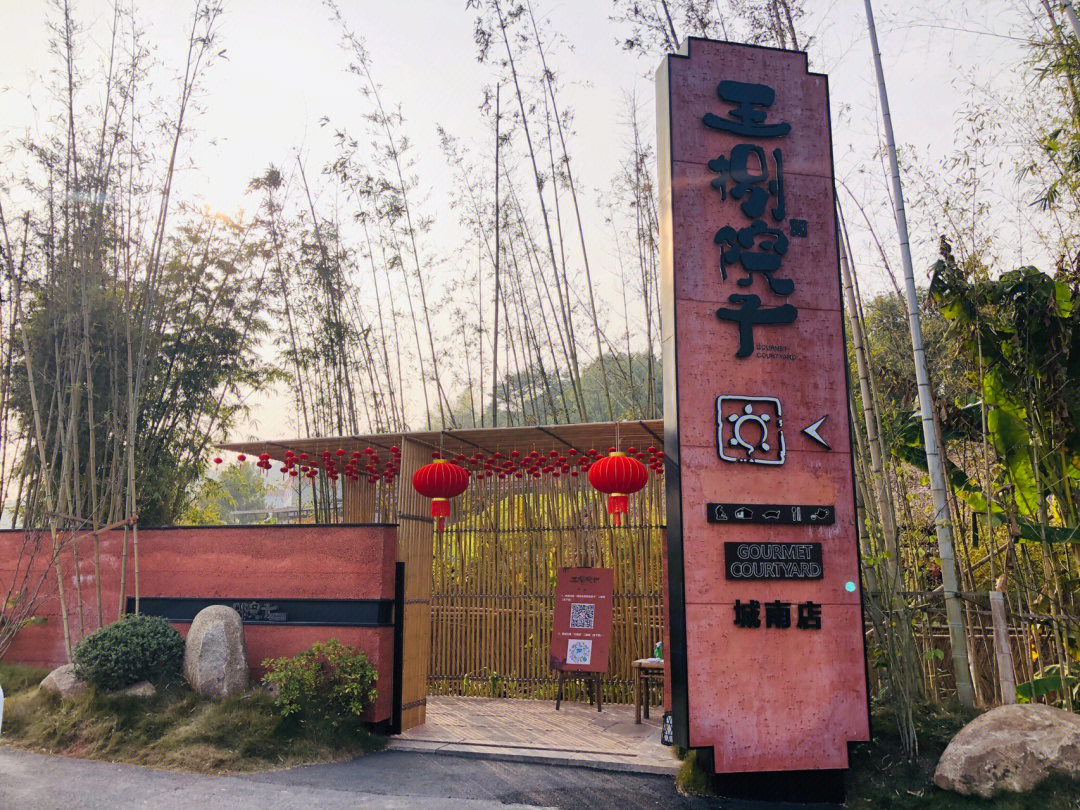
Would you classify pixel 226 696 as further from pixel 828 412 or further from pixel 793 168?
pixel 793 168

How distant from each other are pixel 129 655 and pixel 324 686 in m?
1.40

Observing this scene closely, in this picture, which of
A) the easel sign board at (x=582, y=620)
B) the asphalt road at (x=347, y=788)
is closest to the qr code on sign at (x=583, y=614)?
the easel sign board at (x=582, y=620)

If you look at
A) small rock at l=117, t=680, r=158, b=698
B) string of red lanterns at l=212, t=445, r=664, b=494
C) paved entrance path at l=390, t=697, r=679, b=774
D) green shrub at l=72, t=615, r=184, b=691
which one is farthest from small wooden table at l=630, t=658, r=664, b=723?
small rock at l=117, t=680, r=158, b=698

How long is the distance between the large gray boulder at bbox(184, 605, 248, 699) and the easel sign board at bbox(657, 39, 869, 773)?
10.9 ft

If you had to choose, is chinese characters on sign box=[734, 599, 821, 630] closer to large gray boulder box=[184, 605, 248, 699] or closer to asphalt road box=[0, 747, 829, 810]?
asphalt road box=[0, 747, 829, 810]

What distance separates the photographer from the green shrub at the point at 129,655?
19.1ft

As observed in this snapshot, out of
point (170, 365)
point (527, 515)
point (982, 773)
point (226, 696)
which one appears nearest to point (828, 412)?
point (982, 773)

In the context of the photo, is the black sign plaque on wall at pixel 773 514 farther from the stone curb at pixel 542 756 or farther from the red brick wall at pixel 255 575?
the red brick wall at pixel 255 575

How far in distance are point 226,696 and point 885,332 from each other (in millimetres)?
8287

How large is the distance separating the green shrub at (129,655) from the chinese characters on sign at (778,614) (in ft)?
13.6

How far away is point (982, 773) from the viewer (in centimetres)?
403

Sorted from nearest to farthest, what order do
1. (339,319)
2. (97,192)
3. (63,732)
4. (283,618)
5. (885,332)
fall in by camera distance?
1. (63,732)
2. (283,618)
3. (97,192)
4. (339,319)
5. (885,332)

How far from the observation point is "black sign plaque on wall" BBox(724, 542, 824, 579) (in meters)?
4.54

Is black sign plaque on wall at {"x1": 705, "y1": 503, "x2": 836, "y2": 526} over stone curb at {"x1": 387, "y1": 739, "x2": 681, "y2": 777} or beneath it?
over
